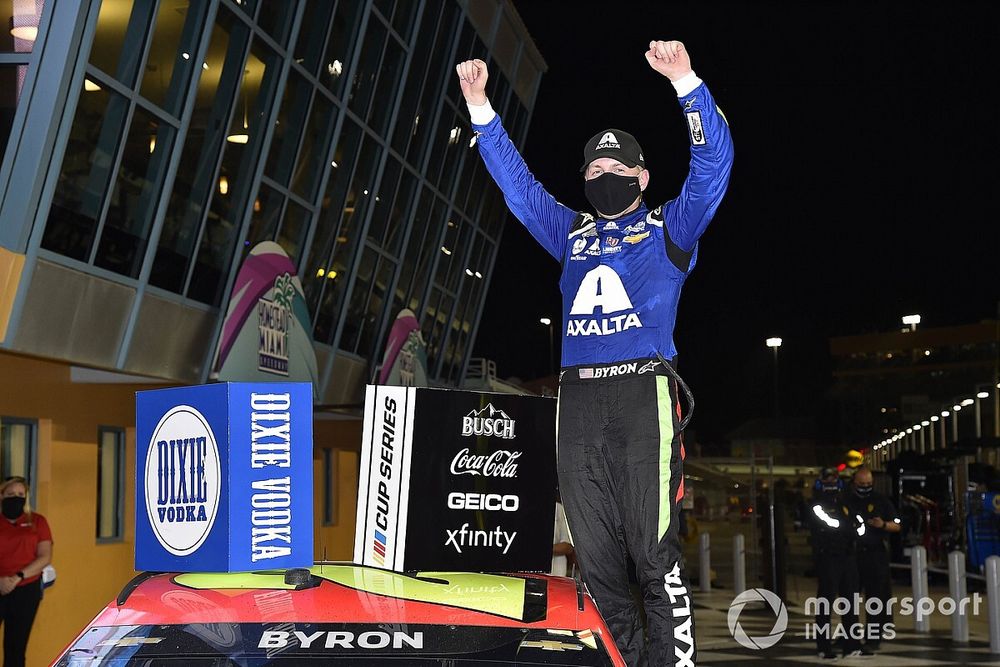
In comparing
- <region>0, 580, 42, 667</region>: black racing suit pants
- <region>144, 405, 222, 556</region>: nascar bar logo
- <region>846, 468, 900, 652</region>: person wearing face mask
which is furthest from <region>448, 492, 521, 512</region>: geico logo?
<region>846, 468, 900, 652</region>: person wearing face mask

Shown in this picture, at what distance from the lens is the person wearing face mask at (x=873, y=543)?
556 inches

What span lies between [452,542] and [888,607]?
39.7 ft

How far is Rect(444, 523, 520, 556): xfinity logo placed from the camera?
4.11 metres

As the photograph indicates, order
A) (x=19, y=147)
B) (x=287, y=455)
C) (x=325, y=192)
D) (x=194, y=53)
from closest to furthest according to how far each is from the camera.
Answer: (x=287, y=455), (x=19, y=147), (x=194, y=53), (x=325, y=192)

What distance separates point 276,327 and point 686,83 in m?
12.7

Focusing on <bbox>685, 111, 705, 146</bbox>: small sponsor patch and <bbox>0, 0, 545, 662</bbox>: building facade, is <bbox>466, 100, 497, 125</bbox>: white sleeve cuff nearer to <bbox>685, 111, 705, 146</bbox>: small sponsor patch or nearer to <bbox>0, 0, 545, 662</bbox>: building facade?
<bbox>685, 111, 705, 146</bbox>: small sponsor patch

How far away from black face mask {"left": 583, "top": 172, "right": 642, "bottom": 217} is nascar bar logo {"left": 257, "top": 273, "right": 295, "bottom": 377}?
1151 centimetres

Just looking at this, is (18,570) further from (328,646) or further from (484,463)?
(328,646)

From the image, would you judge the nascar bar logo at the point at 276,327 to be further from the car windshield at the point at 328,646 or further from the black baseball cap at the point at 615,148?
the car windshield at the point at 328,646

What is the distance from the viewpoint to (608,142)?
14.4 feet

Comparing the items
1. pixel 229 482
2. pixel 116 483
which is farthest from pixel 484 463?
pixel 116 483

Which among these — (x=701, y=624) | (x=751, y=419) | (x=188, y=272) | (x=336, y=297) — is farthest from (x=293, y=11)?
(x=751, y=419)

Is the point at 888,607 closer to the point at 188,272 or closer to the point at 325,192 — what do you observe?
the point at 188,272

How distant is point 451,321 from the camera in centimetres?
3166
